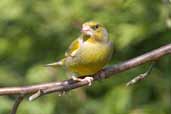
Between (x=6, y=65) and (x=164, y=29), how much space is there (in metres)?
1.14

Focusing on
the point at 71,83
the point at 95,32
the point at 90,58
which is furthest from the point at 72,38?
the point at 71,83

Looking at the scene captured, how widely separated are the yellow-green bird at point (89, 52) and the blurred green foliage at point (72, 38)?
2.08 ft

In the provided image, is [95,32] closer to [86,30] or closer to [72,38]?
[86,30]

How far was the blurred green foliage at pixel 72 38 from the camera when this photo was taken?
3.78 metres

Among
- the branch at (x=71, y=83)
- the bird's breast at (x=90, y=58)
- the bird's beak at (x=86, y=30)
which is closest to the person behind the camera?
the branch at (x=71, y=83)

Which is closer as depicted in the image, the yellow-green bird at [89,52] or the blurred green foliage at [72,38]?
the yellow-green bird at [89,52]

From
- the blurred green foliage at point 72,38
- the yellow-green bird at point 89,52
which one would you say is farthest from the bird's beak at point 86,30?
the blurred green foliage at point 72,38

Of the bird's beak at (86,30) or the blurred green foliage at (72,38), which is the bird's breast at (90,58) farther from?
the blurred green foliage at (72,38)

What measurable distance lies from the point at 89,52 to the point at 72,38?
4.04 feet

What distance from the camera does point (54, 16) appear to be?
13.9 feet

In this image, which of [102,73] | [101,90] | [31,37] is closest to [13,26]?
[31,37]

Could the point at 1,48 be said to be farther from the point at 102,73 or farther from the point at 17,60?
the point at 102,73

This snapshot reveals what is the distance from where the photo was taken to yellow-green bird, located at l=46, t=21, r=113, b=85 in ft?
Result: 9.24

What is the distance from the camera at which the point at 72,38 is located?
4180 mm
